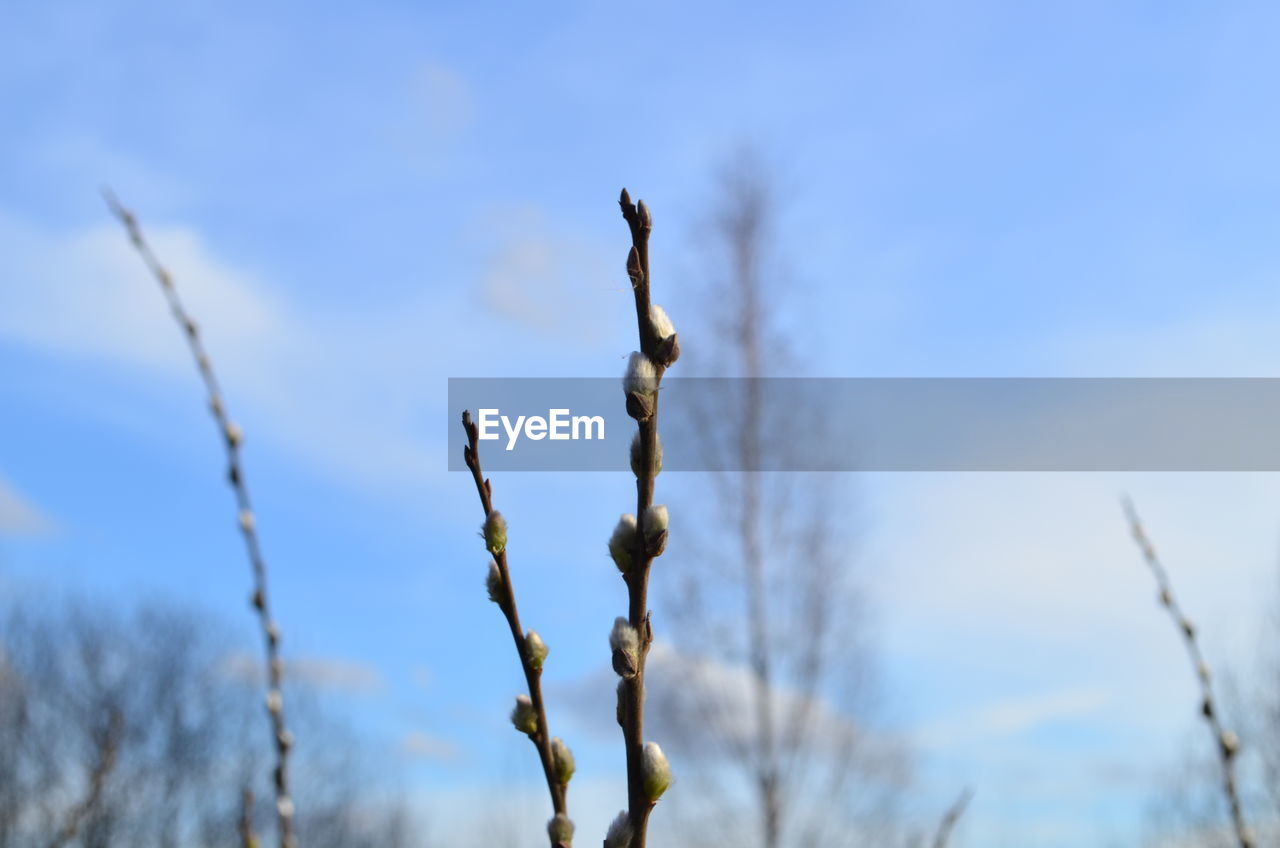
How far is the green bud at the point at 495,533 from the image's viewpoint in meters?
0.78

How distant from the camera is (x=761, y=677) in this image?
1051 centimetres

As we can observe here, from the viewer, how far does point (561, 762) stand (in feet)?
2.59

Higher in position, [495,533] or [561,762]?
[495,533]

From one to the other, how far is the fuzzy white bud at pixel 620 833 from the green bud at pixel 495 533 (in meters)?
0.19

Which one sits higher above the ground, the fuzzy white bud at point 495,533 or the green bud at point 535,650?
the fuzzy white bud at point 495,533

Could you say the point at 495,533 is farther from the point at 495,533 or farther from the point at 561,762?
the point at 561,762

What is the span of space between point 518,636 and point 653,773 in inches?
5.6

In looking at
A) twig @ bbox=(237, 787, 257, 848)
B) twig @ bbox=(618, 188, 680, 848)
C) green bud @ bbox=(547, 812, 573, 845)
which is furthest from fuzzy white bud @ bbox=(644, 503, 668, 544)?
twig @ bbox=(237, 787, 257, 848)

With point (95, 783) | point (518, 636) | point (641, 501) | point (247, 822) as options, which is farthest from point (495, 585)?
point (95, 783)

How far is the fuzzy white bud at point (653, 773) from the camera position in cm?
70

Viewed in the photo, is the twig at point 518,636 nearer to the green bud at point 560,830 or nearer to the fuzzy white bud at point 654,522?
the green bud at point 560,830

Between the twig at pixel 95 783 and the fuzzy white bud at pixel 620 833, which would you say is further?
the twig at pixel 95 783

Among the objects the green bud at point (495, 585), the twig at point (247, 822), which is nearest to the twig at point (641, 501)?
the green bud at point (495, 585)

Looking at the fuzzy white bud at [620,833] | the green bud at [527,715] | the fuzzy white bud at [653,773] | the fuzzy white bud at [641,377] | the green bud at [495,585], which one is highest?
the fuzzy white bud at [641,377]
